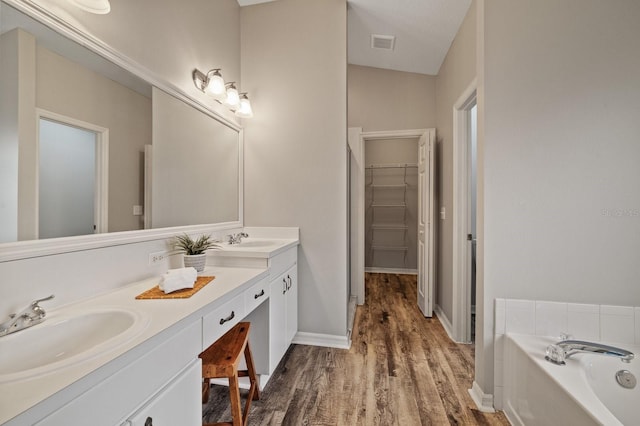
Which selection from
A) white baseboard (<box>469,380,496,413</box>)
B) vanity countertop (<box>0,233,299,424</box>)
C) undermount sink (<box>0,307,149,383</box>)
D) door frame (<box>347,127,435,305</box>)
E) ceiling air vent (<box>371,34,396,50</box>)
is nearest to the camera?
vanity countertop (<box>0,233,299,424</box>)

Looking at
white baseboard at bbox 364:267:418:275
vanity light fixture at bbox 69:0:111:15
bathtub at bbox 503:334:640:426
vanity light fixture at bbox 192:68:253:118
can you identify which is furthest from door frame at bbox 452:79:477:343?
vanity light fixture at bbox 69:0:111:15

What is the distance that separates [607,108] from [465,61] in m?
1.07

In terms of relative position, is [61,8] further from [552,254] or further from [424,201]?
[424,201]

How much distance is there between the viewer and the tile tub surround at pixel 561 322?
1.40 metres

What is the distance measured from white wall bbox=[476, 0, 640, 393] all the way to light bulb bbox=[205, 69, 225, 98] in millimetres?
1726

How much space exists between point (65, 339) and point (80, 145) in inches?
30.0

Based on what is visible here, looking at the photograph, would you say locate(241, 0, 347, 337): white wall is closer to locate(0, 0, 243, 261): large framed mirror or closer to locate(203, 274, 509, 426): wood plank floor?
locate(203, 274, 509, 426): wood plank floor

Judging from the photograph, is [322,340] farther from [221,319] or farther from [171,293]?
[171,293]

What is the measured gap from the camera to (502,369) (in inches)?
59.4

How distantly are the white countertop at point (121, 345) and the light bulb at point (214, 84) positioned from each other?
4.33 feet

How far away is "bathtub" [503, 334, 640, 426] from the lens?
1023mm

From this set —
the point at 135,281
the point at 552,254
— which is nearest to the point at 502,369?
the point at 552,254

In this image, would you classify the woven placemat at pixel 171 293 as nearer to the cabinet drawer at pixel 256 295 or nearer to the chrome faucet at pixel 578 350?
the cabinet drawer at pixel 256 295

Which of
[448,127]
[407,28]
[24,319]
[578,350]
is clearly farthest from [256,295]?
[407,28]
